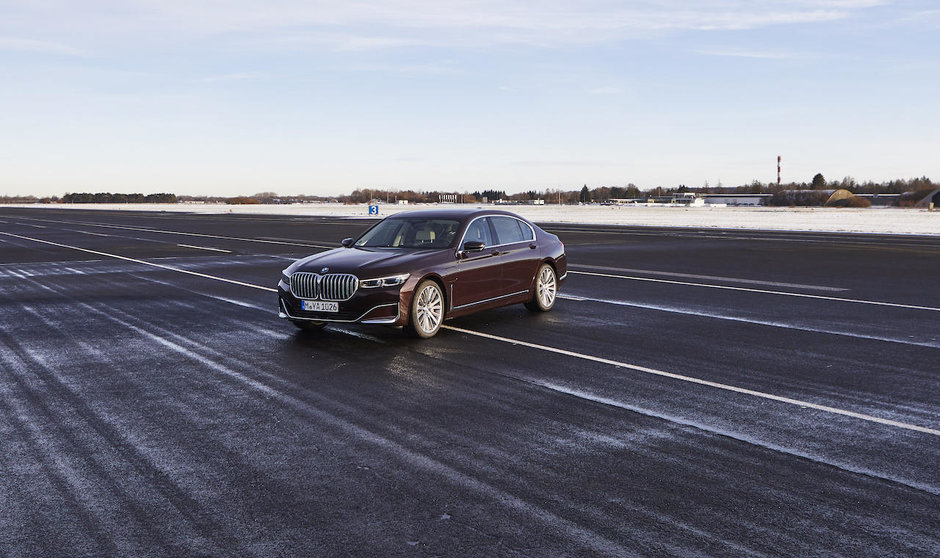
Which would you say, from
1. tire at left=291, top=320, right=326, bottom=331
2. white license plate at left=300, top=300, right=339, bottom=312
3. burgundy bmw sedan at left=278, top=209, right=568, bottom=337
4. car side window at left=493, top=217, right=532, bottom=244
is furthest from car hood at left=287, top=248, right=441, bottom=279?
car side window at left=493, top=217, right=532, bottom=244

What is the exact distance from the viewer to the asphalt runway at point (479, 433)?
14.3 ft

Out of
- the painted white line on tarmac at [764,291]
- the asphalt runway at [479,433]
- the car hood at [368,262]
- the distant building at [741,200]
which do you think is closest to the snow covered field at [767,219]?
the painted white line on tarmac at [764,291]

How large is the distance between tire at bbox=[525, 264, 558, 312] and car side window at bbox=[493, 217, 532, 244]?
0.55 m

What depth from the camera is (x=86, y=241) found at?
3294 centimetres

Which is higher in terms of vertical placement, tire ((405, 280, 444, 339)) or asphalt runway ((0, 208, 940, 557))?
tire ((405, 280, 444, 339))

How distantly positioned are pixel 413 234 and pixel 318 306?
1.98 m

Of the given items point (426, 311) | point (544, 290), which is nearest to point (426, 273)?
point (426, 311)

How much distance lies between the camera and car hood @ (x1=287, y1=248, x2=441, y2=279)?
1030 cm

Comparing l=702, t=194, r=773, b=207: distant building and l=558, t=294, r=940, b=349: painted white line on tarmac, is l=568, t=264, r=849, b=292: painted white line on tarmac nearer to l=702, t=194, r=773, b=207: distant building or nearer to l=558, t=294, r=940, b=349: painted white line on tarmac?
l=558, t=294, r=940, b=349: painted white line on tarmac

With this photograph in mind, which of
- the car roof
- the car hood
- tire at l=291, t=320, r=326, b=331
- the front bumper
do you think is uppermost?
Answer: the car roof

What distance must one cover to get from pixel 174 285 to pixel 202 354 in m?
7.91

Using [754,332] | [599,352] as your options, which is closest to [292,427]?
[599,352]

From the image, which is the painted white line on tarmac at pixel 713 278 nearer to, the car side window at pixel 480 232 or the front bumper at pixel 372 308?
the car side window at pixel 480 232

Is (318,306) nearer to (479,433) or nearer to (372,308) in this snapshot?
(372,308)
